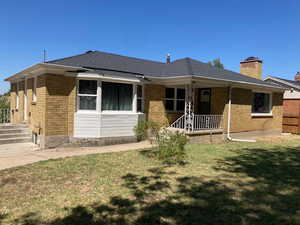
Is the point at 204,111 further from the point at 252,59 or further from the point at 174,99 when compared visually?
the point at 252,59

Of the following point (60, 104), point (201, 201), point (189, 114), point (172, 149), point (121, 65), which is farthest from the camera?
point (121, 65)

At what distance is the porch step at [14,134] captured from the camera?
10320 millimetres

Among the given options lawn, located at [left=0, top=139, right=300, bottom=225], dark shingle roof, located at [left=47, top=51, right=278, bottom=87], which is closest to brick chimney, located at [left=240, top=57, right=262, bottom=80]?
dark shingle roof, located at [left=47, top=51, right=278, bottom=87]

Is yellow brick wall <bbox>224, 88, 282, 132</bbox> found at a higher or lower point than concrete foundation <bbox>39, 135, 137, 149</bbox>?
higher

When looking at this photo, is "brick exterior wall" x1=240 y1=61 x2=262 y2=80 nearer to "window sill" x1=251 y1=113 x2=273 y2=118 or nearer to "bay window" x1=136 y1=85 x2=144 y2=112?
"window sill" x1=251 y1=113 x2=273 y2=118

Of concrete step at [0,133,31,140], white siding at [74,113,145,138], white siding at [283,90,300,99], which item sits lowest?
concrete step at [0,133,31,140]

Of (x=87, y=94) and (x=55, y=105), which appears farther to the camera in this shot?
(x=87, y=94)

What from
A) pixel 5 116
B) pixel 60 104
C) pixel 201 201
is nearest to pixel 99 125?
pixel 60 104

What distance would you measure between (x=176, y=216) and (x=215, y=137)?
9.06 meters

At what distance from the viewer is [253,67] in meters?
18.4

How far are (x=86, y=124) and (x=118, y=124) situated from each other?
1.46 m

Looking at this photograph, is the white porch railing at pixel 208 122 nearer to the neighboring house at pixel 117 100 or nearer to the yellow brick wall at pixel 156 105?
the neighboring house at pixel 117 100

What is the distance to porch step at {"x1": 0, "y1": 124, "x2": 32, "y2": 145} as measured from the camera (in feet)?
33.9

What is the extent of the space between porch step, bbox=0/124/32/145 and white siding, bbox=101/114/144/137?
3.91 metres
